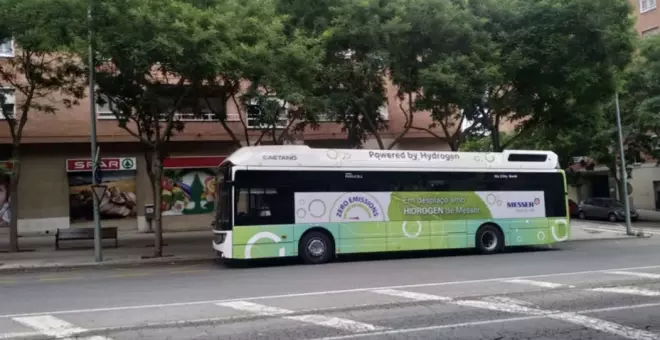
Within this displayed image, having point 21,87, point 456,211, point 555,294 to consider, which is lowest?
point 555,294

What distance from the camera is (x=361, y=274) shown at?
1417 centimetres

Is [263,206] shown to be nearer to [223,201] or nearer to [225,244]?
[223,201]

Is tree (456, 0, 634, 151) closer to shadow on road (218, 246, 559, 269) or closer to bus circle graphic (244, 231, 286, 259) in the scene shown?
shadow on road (218, 246, 559, 269)

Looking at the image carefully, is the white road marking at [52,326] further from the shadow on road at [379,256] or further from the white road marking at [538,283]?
the shadow on road at [379,256]

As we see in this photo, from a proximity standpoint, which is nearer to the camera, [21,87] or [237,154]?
[237,154]

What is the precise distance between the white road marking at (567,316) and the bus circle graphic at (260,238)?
25.0ft

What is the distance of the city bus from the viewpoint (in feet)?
54.5

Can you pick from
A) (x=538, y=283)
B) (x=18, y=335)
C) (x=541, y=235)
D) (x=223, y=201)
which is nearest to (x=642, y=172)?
(x=541, y=235)

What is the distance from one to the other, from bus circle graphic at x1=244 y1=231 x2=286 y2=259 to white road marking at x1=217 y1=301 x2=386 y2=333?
6106 millimetres

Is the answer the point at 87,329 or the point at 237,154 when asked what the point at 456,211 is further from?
the point at 87,329

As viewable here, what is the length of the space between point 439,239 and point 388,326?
1087cm

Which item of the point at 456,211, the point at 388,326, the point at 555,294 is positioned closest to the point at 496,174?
the point at 456,211

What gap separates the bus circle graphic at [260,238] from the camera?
642 inches

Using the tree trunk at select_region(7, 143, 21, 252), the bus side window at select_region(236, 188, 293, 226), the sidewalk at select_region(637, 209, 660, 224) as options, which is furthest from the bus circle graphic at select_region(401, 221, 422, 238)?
the sidewalk at select_region(637, 209, 660, 224)
